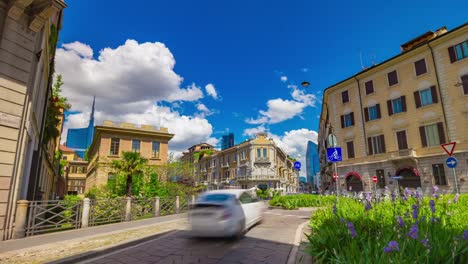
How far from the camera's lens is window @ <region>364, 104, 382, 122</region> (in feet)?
89.8

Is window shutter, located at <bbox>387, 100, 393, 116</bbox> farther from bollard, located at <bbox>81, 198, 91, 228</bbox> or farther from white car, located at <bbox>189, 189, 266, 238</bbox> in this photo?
bollard, located at <bbox>81, 198, 91, 228</bbox>

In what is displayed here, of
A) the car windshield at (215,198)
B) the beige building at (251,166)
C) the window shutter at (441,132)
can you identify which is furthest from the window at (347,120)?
the beige building at (251,166)

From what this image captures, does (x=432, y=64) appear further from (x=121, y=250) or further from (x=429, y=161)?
(x=121, y=250)

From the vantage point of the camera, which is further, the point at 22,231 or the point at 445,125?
the point at 445,125

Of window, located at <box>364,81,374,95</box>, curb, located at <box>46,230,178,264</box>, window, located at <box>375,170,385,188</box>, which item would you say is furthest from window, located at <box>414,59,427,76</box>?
curb, located at <box>46,230,178,264</box>

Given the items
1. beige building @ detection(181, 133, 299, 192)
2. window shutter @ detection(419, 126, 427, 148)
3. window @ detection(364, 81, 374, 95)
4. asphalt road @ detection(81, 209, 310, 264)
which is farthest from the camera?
beige building @ detection(181, 133, 299, 192)

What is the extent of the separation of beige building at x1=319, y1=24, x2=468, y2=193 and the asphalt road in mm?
20810

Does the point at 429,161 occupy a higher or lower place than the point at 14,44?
lower

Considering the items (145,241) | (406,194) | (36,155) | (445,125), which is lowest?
(145,241)

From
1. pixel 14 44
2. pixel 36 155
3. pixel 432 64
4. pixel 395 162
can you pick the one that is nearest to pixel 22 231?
pixel 36 155

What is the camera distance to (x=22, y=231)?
8.77 m

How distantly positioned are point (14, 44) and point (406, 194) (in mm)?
13831

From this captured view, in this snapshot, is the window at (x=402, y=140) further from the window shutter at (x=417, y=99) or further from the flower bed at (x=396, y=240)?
the flower bed at (x=396, y=240)

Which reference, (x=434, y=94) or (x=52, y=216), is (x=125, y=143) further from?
(x=434, y=94)
